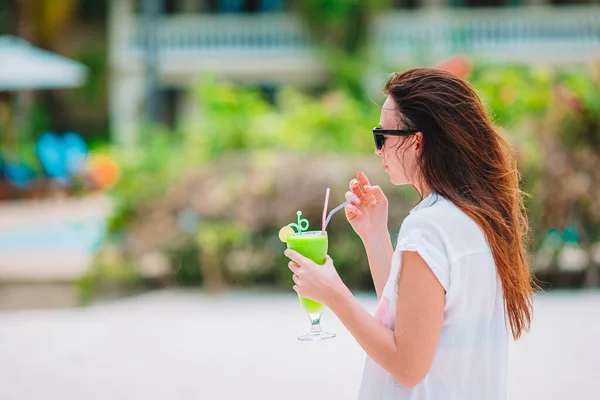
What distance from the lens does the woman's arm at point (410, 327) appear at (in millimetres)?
1688

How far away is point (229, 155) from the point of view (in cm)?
832

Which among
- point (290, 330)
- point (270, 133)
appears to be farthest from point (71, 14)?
point (290, 330)

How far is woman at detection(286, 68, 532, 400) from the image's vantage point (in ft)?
5.60

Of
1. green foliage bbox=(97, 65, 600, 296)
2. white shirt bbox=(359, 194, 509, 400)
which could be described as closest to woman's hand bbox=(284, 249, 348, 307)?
white shirt bbox=(359, 194, 509, 400)

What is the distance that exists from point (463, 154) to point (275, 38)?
2142 centimetres

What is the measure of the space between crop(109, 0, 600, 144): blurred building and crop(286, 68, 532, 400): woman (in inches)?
747

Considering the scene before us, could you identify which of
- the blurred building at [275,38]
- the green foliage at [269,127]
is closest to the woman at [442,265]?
the green foliage at [269,127]

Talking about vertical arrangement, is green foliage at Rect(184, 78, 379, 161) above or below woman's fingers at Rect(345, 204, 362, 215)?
below

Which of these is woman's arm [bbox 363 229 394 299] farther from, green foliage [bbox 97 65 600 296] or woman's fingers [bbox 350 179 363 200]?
green foliage [bbox 97 65 600 296]

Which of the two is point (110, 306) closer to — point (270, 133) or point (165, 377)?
point (270, 133)

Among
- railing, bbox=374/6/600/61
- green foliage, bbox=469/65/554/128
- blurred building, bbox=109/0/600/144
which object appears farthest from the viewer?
blurred building, bbox=109/0/600/144

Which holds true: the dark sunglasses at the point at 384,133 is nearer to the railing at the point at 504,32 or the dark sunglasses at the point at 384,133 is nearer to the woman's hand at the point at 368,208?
the woman's hand at the point at 368,208

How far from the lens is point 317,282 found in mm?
1793

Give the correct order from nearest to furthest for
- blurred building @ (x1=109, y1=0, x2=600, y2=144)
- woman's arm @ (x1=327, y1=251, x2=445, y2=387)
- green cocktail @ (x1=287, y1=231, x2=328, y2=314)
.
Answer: woman's arm @ (x1=327, y1=251, x2=445, y2=387) → green cocktail @ (x1=287, y1=231, x2=328, y2=314) → blurred building @ (x1=109, y1=0, x2=600, y2=144)
